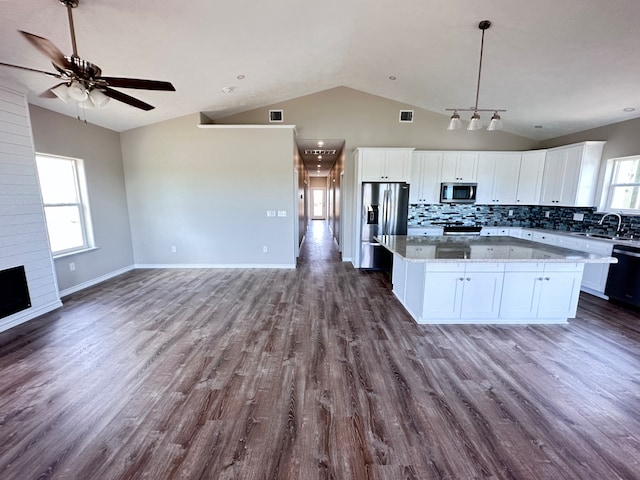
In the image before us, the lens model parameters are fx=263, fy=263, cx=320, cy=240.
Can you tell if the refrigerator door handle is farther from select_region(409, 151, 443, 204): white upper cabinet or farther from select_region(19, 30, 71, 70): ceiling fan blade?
select_region(19, 30, 71, 70): ceiling fan blade

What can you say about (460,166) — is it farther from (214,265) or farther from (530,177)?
(214,265)

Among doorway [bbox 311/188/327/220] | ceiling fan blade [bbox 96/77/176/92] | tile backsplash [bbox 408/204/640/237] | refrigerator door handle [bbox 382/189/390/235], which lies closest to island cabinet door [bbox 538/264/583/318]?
refrigerator door handle [bbox 382/189/390/235]

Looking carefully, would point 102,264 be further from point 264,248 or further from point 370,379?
point 370,379

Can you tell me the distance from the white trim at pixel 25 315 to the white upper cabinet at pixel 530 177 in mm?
8282

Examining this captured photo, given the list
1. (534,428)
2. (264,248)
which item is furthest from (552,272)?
(264,248)

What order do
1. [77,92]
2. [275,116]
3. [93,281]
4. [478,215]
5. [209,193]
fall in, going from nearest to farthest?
[77,92]
[93,281]
[209,193]
[275,116]
[478,215]

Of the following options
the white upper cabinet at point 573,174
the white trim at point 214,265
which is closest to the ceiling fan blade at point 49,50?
the white trim at point 214,265

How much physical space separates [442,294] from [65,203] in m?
5.77

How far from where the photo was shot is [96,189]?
15.4ft

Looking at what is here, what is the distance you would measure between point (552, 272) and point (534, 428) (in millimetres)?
2025

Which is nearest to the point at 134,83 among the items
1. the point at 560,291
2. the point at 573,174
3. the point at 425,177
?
the point at 560,291

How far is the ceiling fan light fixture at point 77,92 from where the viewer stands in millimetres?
2135

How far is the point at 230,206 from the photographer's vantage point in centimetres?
552

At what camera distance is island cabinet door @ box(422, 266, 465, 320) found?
120 inches
